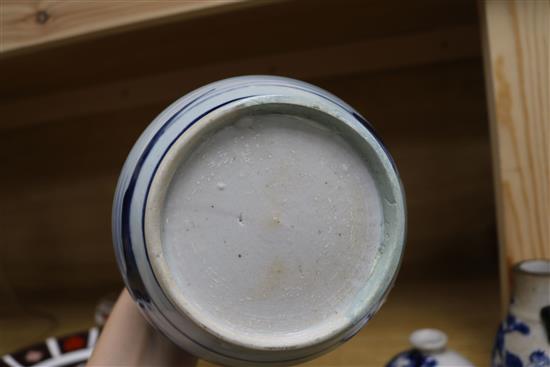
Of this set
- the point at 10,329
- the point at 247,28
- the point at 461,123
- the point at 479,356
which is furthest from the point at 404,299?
the point at 10,329

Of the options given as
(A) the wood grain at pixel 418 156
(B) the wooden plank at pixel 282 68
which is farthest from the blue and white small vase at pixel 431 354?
(B) the wooden plank at pixel 282 68

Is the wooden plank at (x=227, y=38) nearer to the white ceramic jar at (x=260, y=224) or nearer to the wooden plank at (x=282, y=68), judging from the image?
the wooden plank at (x=282, y=68)

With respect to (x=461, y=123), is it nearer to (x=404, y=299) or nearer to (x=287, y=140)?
(x=404, y=299)

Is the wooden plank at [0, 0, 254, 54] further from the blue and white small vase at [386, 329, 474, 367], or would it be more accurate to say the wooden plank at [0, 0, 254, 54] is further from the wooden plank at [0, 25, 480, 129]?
the blue and white small vase at [386, 329, 474, 367]

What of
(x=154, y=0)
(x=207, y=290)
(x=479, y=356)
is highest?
(x=154, y=0)

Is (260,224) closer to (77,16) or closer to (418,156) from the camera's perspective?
(77,16)
